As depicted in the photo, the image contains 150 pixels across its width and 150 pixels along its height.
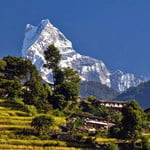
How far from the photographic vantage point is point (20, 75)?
98438mm

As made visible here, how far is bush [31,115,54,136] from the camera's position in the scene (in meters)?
65.5

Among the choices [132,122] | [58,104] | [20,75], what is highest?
[20,75]

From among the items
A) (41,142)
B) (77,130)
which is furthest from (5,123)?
(77,130)

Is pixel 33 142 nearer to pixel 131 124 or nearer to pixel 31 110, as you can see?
pixel 31 110

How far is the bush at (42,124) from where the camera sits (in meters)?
65.5

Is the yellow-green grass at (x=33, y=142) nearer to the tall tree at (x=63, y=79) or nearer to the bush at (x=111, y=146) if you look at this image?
the bush at (x=111, y=146)

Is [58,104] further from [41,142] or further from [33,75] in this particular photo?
[41,142]

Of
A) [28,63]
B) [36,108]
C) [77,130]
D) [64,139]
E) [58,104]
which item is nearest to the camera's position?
[64,139]

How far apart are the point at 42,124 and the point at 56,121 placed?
28.3ft

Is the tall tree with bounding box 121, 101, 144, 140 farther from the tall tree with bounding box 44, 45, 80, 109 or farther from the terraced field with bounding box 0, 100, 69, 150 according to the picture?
the tall tree with bounding box 44, 45, 80, 109

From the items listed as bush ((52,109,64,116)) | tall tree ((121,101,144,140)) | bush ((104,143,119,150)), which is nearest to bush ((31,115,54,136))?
bush ((104,143,119,150))

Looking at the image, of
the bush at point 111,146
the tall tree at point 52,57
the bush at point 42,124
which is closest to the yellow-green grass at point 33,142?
the bush at point 42,124

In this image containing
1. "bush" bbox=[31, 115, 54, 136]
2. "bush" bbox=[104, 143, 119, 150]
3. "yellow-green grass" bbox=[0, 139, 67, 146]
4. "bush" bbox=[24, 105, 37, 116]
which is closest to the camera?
"yellow-green grass" bbox=[0, 139, 67, 146]

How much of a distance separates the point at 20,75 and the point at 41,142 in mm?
37330
